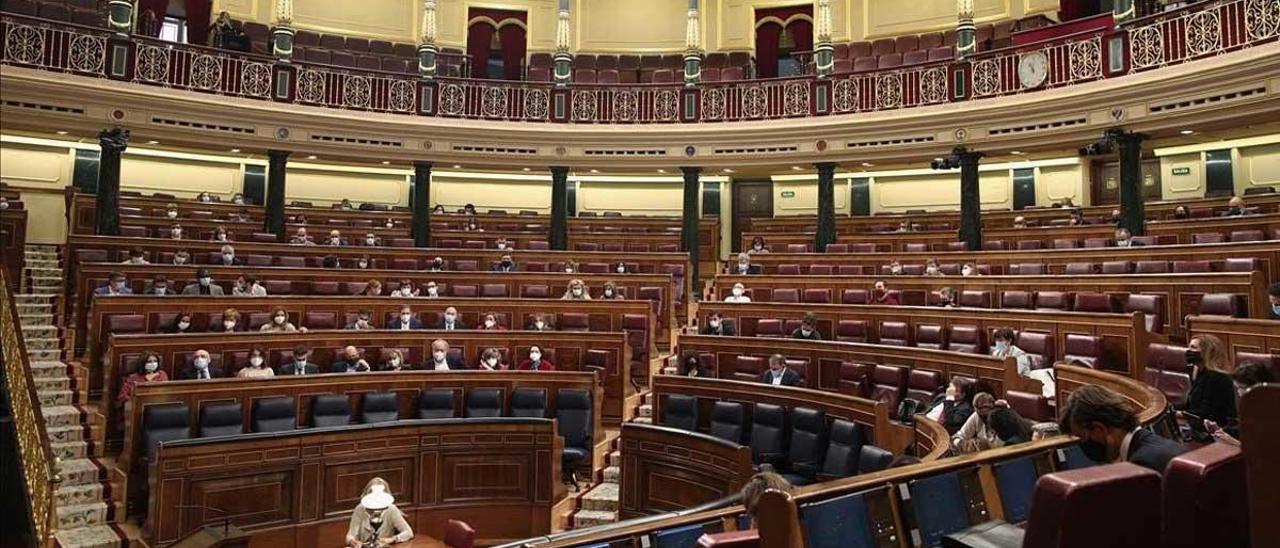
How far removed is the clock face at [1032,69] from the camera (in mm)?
10531

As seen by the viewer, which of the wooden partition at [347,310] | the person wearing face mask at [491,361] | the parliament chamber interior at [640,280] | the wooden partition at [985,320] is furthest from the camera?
the person wearing face mask at [491,361]

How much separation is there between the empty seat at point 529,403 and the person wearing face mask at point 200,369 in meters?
2.42

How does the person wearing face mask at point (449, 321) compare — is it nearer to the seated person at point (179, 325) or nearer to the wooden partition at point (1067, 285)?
the seated person at point (179, 325)

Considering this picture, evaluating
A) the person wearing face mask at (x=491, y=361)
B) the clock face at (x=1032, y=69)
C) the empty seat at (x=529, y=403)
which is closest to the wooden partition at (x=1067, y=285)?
the person wearing face mask at (x=491, y=361)

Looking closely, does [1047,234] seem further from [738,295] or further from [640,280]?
[640,280]

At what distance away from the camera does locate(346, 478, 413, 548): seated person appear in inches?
193

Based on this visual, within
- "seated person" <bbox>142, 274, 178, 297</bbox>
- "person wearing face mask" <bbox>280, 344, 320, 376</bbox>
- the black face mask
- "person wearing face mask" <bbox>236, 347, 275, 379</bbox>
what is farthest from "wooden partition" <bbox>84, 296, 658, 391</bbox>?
the black face mask

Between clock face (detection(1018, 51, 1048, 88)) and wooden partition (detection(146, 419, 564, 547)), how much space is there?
26.3ft

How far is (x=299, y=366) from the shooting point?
6.92 metres

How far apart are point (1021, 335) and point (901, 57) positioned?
893 cm

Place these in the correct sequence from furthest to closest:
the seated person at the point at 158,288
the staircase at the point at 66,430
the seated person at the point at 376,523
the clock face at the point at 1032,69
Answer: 1. the clock face at the point at 1032,69
2. the seated person at the point at 158,288
3. the staircase at the point at 66,430
4. the seated person at the point at 376,523

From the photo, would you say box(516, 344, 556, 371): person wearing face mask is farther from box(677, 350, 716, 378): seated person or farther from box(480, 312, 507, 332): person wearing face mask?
box(677, 350, 716, 378): seated person

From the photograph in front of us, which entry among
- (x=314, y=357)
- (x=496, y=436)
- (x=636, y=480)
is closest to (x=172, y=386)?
(x=314, y=357)

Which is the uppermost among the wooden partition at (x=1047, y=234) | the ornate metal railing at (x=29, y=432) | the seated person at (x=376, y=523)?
the wooden partition at (x=1047, y=234)
